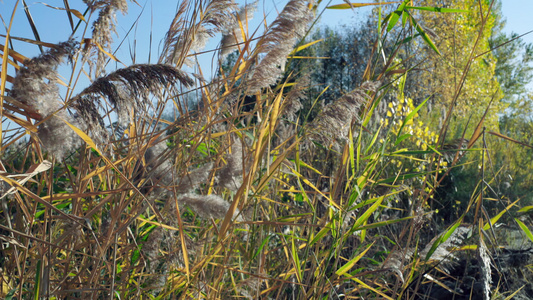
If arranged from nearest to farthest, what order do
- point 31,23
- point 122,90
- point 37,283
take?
point 122,90 < point 37,283 < point 31,23

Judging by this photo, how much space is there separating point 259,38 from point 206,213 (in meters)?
0.54

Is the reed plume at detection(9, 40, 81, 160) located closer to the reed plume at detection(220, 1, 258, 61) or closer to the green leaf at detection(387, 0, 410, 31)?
the reed plume at detection(220, 1, 258, 61)

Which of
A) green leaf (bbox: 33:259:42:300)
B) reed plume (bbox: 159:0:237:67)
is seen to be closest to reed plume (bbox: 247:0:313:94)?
reed plume (bbox: 159:0:237:67)

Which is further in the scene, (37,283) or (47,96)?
(37,283)

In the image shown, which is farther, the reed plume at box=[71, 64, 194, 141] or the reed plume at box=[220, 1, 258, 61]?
the reed plume at box=[220, 1, 258, 61]

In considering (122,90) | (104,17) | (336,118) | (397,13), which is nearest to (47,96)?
(122,90)

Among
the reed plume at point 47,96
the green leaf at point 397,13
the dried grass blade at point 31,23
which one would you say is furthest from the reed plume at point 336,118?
the dried grass blade at point 31,23

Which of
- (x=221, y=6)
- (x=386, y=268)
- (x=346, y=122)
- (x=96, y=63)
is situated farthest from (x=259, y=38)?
(x=386, y=268)

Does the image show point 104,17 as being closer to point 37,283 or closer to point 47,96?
point 47,96

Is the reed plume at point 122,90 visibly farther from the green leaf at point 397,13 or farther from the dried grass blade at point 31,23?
the green leaf at point 397,13

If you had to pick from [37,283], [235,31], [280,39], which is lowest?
[37,283]

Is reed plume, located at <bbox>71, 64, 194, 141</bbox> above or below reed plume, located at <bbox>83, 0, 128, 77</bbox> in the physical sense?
below

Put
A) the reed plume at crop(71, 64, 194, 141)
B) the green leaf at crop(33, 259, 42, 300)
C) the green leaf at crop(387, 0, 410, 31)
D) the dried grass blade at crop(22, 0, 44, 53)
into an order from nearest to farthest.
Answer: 1. the reed plume at crop(71, 64, 194, 141)
2. the green leaf at crop(33, 259, 42, 300)
3. the dried grass blade at crop(22, 0, 44, 53)
4. the green leaf at crop(387, 0, 410, 31)

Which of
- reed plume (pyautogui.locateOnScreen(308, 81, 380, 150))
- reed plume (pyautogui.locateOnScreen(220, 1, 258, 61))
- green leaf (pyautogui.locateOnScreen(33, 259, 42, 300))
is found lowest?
green leaf (pyautogui.locateOnScreen(33, 259, 42, 300))
